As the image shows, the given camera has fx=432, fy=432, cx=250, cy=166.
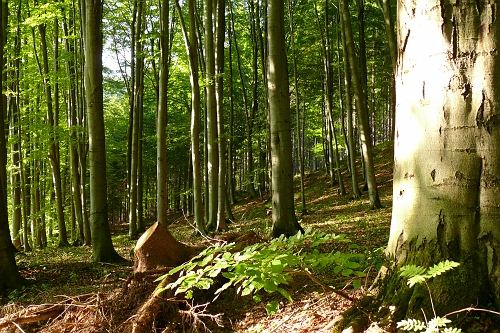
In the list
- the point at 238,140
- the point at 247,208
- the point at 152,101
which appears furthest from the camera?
the point at 152,101

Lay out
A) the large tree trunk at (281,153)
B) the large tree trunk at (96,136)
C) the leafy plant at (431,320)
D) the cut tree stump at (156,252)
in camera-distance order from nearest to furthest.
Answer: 1. the leafy plant at (431,320)
2. the cut tree stump at (156,252)
3. the large tree trunk at (281,153)
4. the large tree trunk at (96,136)

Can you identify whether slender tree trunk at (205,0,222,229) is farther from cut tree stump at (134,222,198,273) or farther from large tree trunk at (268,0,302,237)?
cut tree stump at (134,222,198,273)

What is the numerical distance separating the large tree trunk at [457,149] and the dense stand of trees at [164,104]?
2 cm

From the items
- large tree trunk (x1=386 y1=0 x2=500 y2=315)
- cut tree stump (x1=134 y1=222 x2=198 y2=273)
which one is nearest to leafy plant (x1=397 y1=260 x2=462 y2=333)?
large tree trunk (x1=386 y1=0 x2=500 y2=315)

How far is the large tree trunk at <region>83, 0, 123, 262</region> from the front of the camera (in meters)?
9.40

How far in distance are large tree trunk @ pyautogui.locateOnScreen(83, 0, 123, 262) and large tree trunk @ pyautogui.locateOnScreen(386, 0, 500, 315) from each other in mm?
8129

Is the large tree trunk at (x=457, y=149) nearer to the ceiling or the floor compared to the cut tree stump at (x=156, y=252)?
nearer to the ceiling

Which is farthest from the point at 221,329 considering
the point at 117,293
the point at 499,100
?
the point at 499,100

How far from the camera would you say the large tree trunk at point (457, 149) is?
2.17 meters

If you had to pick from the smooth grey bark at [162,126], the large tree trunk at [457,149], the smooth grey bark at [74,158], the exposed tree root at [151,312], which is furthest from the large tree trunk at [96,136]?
the large tree trunk at [457,149]

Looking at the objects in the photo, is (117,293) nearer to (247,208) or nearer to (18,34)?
(18,34)

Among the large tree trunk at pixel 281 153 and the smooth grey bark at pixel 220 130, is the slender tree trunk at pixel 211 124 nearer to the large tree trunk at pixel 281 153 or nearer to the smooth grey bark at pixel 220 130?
the smooth grey bark at pixel 220 130

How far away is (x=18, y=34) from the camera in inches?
612

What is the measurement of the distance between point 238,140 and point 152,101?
7.57 metres
